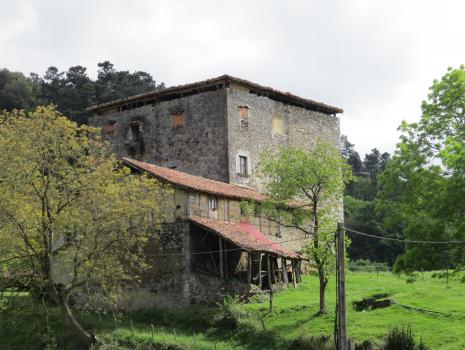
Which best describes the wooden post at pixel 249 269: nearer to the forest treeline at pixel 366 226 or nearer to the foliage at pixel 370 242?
the forest treeline at pixel 366 226

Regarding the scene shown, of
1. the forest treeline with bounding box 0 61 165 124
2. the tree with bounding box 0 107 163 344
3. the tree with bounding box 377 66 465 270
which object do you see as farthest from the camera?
the forest treeline with bounding box 0 61 165 124

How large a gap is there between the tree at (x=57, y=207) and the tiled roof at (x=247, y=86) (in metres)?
18.0

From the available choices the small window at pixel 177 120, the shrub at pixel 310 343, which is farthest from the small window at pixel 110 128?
the shrub at pixel 310 343

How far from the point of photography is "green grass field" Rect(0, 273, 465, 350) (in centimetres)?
2842

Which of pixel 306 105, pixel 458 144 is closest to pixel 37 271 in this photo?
pixel 458 144

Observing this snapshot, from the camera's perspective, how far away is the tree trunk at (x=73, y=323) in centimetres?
3025

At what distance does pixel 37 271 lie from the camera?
31.0m

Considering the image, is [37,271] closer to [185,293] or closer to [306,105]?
[185,293]

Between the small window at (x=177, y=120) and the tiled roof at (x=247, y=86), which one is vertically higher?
the tiled roof at (x=247, y=86)

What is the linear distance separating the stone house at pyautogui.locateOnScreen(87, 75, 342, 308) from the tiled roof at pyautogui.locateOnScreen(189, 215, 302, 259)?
8cm

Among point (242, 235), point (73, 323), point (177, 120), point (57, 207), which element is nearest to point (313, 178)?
point (242, 235)

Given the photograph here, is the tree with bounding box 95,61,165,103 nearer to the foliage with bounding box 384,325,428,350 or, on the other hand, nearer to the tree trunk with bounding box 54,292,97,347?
the tree trunk with bounding box 54,292,97,347

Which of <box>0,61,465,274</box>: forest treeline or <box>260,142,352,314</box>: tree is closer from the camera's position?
<box>0,61,465,274</box>: forest treeline

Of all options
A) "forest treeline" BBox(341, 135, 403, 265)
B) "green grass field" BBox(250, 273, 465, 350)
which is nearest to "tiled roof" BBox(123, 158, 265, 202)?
"green grass field" BBox(250, 273, 465, 350)
